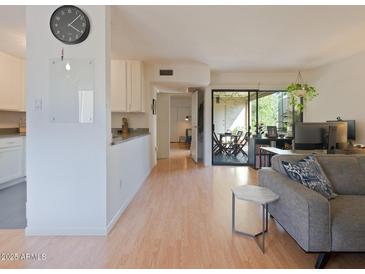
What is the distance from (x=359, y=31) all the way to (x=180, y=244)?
3.81m

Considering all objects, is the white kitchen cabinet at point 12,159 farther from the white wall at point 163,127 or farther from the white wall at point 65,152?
the white wall at point 163,127

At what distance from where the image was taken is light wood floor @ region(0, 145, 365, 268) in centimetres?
192

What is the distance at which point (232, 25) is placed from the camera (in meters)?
3.23

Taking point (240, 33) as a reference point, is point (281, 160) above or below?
below

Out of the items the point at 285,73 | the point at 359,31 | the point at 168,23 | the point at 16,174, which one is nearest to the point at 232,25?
the point at 168,23

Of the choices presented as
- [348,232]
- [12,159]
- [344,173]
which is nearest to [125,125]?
[12,159]

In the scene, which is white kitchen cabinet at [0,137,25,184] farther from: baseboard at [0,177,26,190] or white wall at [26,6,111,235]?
white wall at [26,6,111,235]

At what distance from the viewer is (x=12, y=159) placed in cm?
420

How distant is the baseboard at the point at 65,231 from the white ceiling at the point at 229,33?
2.40 metres

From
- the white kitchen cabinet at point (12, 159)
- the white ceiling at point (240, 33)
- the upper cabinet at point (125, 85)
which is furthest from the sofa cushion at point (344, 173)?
the white kitchen cabinet at point (12, 159)

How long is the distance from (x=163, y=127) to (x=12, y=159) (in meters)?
4.54

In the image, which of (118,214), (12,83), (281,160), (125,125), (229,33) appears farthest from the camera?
(125,125)

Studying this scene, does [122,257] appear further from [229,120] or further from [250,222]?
[229,120]

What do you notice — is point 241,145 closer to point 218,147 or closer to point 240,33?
point 218,147
